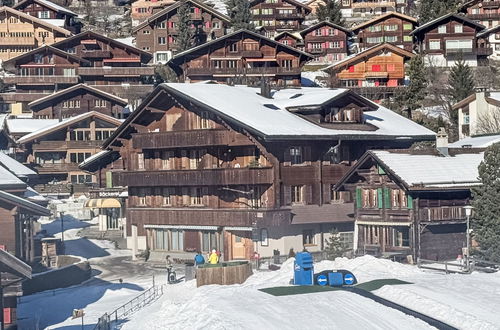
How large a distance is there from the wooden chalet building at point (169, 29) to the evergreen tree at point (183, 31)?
512 centimetres

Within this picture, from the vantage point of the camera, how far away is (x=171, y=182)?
6519cm

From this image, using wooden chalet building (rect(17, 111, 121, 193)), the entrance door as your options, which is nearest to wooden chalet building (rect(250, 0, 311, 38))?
wooden chalet building (rect(17, 111, 121, 193))

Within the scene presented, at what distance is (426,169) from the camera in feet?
182

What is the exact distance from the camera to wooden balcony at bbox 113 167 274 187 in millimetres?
60906

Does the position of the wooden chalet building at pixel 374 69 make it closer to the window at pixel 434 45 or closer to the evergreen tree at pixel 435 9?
the window at pixel 434 45

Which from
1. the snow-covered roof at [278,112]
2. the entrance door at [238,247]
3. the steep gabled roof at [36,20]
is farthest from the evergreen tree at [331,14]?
the entrance door at [238,247]

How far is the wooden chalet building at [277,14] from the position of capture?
502 ft

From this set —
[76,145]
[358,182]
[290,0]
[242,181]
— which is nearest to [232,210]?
[242,181]

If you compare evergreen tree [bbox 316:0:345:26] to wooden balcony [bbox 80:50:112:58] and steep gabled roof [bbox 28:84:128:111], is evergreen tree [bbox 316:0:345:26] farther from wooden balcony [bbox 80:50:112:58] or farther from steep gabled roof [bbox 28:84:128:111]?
steep gabled roof [bbox 28:84:128:111]

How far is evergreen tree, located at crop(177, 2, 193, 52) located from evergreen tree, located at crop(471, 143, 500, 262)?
82245mm

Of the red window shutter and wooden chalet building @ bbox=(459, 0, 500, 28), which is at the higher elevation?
wooden chalet building @ bbox=(459, 0, 500, 28)

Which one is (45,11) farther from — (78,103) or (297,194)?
(297,194)

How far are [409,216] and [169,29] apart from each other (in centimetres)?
9011

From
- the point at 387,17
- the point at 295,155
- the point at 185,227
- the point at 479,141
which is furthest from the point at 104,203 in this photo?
the point at 387,17
